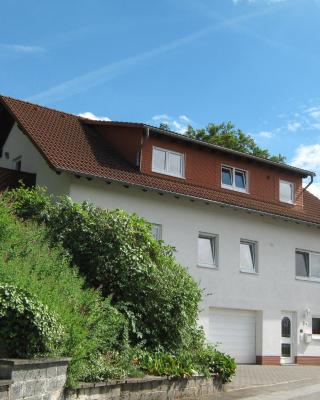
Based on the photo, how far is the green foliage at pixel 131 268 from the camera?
42.1ft

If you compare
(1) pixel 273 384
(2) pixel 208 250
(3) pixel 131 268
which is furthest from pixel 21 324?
(2) pixel 208 250

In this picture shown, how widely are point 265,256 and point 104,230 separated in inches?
403

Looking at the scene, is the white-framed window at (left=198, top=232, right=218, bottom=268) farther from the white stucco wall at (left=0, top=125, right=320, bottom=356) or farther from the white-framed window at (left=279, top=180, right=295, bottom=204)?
the white-framed window at (left=279, top=180, right=295, bottom=204)

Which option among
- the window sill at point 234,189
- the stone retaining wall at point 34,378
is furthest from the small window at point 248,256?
the stone retaining wall at point 34,378

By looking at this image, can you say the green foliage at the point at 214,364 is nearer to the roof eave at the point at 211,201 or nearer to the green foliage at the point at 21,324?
the green foliage at the point at 21,324

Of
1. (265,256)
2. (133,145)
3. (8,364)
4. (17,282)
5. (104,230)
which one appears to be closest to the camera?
(8,364)

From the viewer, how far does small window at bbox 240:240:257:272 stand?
21.9 metres

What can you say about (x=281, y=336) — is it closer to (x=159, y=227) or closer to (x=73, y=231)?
(x=159, y=227)

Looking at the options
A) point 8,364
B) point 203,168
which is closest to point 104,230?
point 8,364

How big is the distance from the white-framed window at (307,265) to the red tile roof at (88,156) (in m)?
1.37

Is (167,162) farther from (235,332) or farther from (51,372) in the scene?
(51,372)

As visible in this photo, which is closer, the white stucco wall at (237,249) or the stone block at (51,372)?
the stone block at (51,372)

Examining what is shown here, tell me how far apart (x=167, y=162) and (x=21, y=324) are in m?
13.5

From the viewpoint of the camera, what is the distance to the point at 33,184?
64.2 feet
